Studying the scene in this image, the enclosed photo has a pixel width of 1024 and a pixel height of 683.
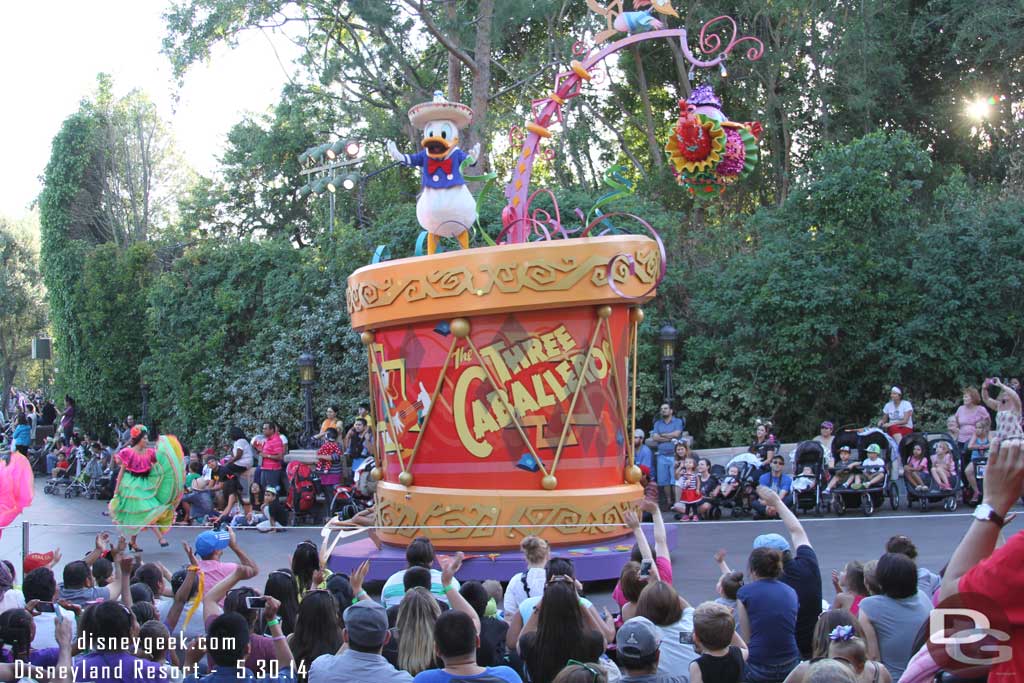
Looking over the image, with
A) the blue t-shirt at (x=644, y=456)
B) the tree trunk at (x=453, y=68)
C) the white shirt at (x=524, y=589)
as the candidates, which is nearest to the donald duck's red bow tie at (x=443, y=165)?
the white shirt at (x=524, y=589)

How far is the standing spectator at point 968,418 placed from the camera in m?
13.0

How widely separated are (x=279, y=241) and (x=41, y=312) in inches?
770

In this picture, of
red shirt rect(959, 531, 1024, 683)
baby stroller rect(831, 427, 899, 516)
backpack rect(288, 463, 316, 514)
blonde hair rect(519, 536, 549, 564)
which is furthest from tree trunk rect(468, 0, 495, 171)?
red shirt rect(959, 531, 1024, 683)

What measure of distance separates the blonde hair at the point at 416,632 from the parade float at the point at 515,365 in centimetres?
433

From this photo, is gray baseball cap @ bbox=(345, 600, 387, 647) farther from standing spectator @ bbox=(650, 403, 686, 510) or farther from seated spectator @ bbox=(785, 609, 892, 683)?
standing spectator @ bbox=(650, 403, 686, 510)

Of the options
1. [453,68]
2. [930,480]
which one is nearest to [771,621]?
[930,480]

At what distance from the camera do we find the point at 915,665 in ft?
10.7

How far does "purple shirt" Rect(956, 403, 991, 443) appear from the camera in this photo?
512 inches

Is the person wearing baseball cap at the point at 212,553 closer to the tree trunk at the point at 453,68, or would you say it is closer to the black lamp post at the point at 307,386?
the black lamp post at the point at 307,386

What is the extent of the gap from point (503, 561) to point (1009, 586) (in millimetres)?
6832

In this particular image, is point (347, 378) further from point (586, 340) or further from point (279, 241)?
point (586, 340)

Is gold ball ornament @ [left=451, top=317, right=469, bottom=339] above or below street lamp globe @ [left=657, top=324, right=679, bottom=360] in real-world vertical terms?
below

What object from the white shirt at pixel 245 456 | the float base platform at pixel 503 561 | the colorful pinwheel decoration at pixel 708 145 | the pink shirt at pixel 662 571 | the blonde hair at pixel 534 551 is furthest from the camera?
the white shirt at pixel 245 456

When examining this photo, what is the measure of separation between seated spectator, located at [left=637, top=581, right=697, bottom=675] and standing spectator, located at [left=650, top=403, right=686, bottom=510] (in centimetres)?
927
